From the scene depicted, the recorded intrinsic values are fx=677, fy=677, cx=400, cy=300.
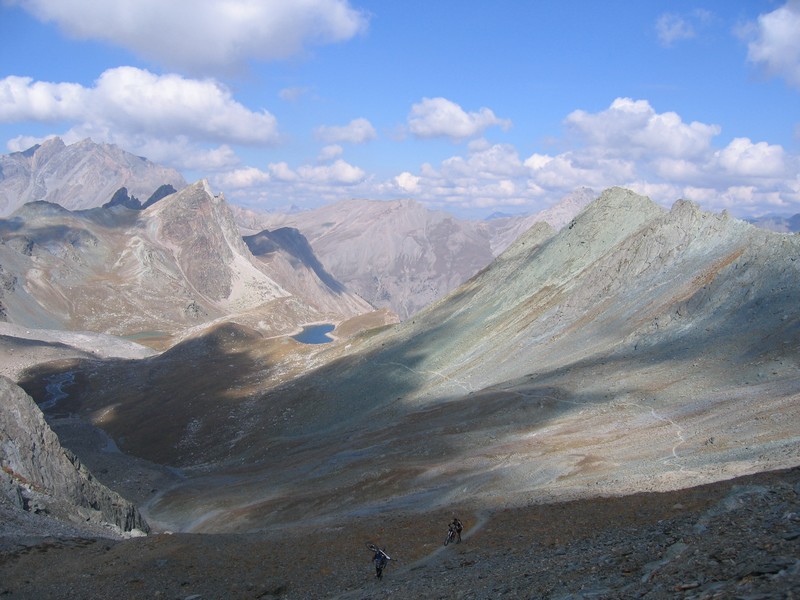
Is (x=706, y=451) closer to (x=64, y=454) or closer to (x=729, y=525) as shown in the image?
(x=729, y=525)

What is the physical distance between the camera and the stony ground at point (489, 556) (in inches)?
604

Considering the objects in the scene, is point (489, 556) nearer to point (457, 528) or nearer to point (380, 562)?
point (457, 528)

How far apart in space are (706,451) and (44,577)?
31.8m

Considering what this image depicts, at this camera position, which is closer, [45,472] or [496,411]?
[45,472]

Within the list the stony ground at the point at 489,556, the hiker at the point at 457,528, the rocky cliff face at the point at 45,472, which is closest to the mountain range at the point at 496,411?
the rocky cliff face at the point at 45,472

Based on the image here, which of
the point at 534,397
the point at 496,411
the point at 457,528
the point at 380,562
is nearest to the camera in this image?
the point at 380,562

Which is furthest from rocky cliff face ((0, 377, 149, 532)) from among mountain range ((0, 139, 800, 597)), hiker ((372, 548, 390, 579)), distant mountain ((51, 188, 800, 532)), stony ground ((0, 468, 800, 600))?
hiker ((372, 548, 390, 579))

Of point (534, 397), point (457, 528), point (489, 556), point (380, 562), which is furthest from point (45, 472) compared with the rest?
point (534, 397)

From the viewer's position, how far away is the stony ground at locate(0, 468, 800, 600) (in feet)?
50.4

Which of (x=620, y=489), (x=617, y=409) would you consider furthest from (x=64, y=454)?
(x=617, y=409)

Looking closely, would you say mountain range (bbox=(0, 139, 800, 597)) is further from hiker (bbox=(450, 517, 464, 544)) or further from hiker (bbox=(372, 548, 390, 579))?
hiker (bbox=(372, 548, 390, 579))

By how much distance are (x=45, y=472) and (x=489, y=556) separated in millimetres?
29758

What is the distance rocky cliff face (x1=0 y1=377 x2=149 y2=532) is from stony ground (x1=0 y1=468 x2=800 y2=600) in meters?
5.56

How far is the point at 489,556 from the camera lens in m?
24.9
